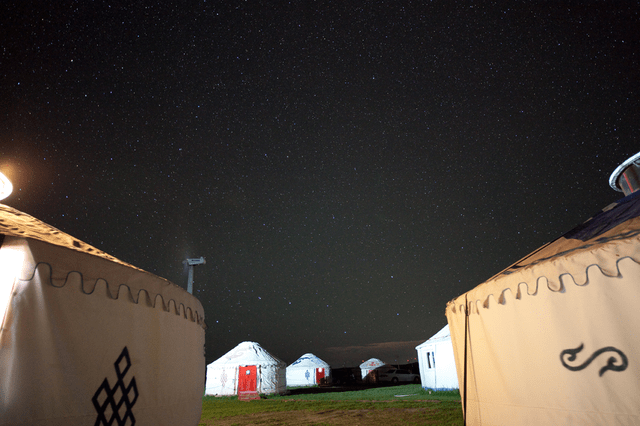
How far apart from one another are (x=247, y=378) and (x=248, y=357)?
113cm

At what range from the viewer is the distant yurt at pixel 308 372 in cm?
2547

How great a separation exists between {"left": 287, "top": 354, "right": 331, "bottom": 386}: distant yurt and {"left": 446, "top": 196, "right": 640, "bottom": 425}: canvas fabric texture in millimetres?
24420

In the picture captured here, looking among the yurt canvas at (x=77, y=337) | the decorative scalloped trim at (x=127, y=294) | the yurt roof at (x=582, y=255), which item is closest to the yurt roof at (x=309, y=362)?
the decorative scalloped trim at (x=127, y=294)

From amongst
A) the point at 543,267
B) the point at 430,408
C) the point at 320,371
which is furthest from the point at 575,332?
the point at 320,371

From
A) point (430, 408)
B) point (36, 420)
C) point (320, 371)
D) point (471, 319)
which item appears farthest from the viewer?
point (320, 371)

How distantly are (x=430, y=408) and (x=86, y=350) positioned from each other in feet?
26.0

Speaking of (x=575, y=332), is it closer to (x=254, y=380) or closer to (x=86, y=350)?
(x=86, y=350)

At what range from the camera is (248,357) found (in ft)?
56.0

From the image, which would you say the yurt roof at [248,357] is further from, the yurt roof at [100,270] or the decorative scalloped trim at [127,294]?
the yurt roof at [100,270]

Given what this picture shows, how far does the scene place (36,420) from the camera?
6.55 ft

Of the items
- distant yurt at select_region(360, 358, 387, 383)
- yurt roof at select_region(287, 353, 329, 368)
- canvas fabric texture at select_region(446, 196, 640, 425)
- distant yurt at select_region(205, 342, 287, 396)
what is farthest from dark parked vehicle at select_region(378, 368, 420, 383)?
canvas fabric texture at select_region(446, 196, 640, 425)

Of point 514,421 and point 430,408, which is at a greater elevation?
point 514,421

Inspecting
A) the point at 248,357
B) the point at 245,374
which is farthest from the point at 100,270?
the point at 248,357

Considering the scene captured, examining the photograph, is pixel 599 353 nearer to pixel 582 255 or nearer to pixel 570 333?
pixel 570 333
